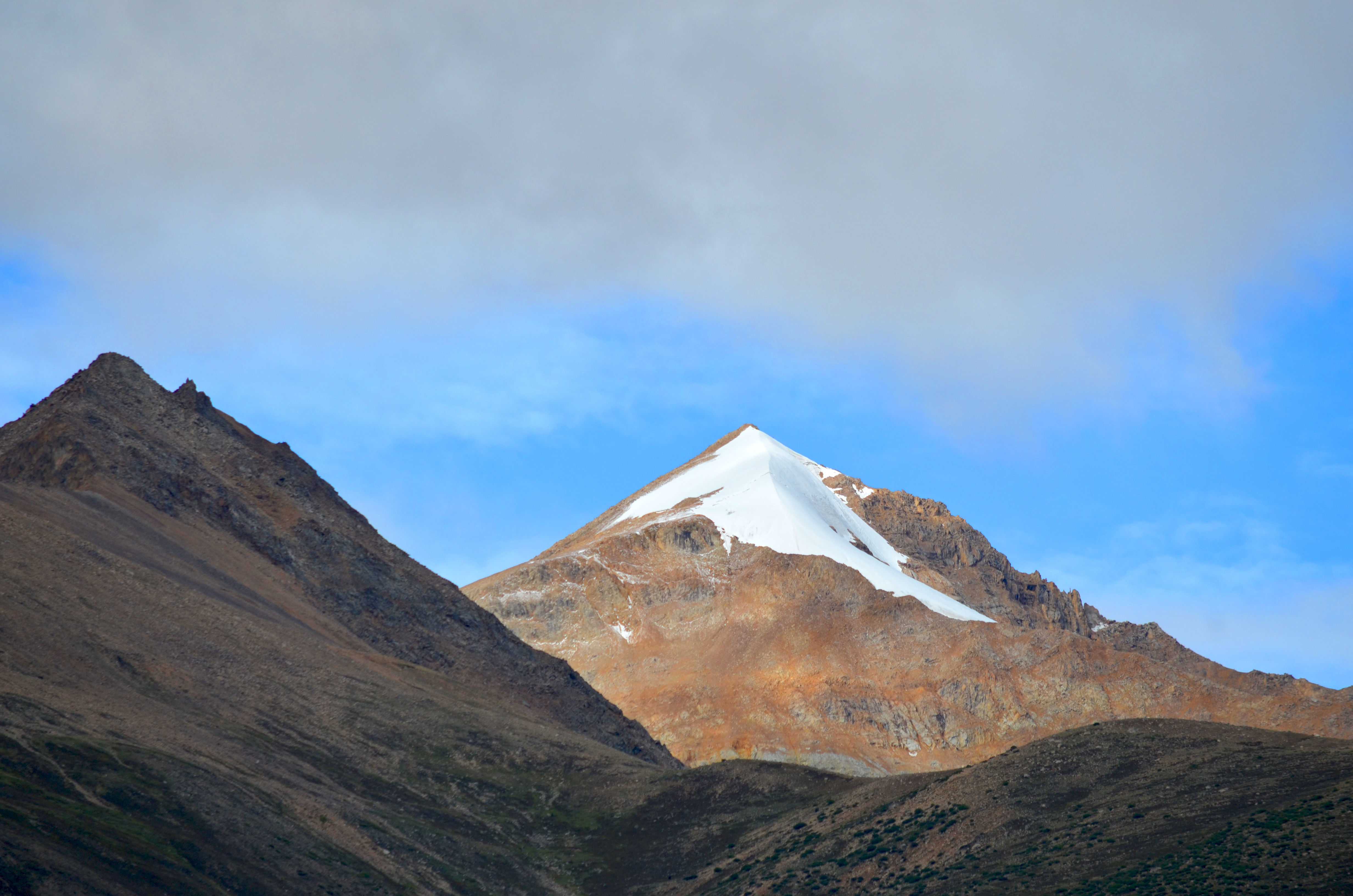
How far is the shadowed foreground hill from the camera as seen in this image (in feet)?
114

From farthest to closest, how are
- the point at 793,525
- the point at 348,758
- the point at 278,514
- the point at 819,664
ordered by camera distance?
the point at 793,525 < the point at 819,664 < the point at 278,514 < the point at 348,758

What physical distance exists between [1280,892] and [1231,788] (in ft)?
28.3

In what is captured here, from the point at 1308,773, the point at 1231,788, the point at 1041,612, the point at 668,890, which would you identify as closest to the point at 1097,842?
the point at 1231,788

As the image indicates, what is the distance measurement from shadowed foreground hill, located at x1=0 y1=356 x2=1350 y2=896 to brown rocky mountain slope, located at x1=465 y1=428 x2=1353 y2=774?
5282 centimetres

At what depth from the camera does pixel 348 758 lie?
52406 mm

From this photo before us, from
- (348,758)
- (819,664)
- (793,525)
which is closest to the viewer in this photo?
(348,758)

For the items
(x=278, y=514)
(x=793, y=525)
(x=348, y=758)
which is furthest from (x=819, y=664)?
(x=348, y=758)

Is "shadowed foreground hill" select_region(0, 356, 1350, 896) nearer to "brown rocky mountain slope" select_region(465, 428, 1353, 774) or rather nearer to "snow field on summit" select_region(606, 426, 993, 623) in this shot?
"brown rocky mountain slope" select_region(465, 428, 1353, 774)

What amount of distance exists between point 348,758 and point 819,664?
92513 millimetres

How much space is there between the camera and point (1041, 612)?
195 metres

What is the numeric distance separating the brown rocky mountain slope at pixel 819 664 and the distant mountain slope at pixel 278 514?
48.7 meters

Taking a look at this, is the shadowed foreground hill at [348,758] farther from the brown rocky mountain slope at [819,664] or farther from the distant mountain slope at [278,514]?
the brown rocky mountain slope at [819,664]

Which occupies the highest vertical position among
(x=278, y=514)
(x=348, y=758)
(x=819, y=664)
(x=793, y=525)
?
(x=793, y=525)

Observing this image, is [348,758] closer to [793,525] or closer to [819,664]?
[819,664]
